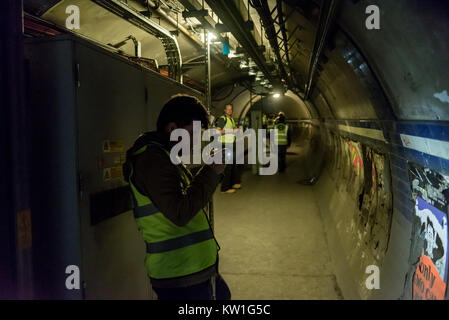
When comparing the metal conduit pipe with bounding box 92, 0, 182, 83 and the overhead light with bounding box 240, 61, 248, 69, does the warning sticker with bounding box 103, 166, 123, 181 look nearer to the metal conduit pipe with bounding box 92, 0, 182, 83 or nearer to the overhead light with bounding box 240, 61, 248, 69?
the metal conduit pipe with bounding box 92, 0, 182, 83

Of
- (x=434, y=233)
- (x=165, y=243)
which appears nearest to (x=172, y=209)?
(x=165, y=243)

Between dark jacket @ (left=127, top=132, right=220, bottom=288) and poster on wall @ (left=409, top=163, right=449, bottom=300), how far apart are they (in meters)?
1.56

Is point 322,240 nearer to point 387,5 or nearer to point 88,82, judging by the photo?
point 387,5

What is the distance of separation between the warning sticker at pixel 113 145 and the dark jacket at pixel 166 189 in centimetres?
58

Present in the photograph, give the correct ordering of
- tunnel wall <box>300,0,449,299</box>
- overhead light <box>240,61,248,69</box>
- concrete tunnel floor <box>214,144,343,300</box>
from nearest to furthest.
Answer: tunnel wall <box>300,0,449,299</box>, concrete tunnel floor <box>214,144,343,300</box>, overhead light <box>240,61,248,69</box>

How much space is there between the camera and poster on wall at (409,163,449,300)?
200 centimetres

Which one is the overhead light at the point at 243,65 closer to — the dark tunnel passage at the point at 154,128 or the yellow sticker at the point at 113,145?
the dark tunnel passage at the point at 154,128

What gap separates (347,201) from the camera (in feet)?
16.8

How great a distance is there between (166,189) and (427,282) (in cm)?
195

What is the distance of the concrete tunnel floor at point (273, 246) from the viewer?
3.83 metres

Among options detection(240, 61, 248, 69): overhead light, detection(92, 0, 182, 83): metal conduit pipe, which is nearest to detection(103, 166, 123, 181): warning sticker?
detection(92, 0, 182, 83): metal conduit pipe

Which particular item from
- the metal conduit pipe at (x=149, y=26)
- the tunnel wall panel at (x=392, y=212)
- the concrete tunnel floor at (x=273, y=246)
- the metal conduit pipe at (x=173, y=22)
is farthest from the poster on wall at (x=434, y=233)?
the metal conduit pipe at (x=173, y=22)

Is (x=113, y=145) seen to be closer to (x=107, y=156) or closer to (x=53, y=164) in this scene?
(x=107, y=156)

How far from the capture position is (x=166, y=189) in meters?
1.70
